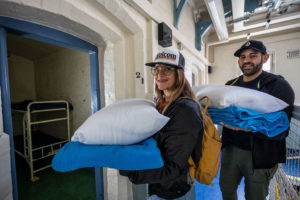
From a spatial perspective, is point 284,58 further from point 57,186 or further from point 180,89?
point 57,186

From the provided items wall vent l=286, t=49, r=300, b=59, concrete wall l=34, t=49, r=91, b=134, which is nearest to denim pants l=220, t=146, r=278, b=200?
concrete wall l=34, t=49, r=91, b=134

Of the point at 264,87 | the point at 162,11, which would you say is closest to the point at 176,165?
the point at 264,87

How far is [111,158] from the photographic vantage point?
523 mm

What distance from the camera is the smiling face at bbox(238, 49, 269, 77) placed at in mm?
1095

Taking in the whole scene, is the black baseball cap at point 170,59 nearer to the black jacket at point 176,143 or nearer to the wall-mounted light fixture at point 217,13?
the black jacket at point 176,143

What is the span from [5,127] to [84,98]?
5.80 feet

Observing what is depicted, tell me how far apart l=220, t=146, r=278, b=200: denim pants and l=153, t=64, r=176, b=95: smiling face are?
0.84m

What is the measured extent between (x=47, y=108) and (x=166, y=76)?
2.69 m

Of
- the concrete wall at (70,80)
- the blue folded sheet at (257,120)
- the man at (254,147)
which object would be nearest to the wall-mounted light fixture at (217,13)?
the man at (254,147)

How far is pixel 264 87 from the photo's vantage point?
100 cm

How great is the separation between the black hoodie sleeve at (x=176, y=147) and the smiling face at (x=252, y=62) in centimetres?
87

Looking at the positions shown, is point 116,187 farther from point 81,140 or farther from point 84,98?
point 84,98

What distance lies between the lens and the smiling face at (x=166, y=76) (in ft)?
2.75

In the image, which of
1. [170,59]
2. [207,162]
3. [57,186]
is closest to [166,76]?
[170,59]
